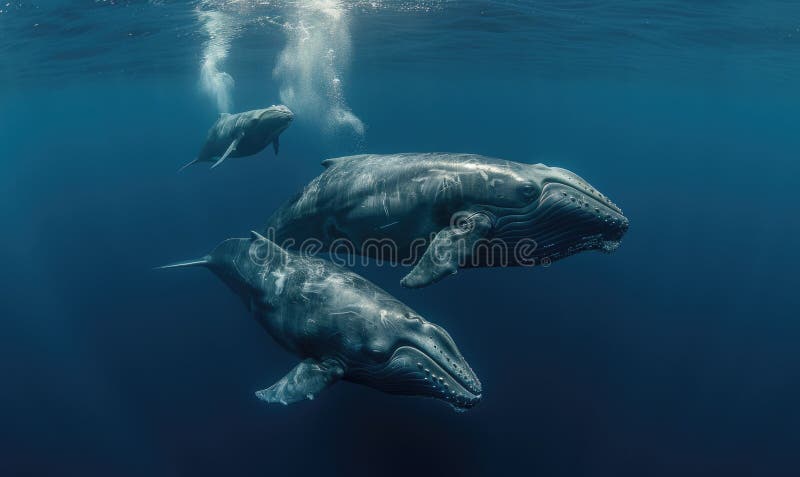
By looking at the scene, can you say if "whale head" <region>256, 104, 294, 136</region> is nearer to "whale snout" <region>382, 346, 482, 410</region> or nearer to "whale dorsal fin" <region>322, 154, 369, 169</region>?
"whale dorsal fin" <region>322, 154, 369, 169</region>

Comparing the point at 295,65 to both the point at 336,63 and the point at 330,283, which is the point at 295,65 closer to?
the point at 336,63

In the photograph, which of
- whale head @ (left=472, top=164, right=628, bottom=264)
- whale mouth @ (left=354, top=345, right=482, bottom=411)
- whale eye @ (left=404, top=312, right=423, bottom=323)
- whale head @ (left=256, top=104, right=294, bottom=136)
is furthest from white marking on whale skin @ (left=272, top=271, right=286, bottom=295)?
whale head @ (left=256, top=104, right=294, bottom=136)

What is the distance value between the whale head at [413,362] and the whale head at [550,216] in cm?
193

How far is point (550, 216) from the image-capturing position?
6.65m

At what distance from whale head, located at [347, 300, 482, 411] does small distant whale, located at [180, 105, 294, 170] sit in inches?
371

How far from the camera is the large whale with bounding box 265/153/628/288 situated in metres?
6.63

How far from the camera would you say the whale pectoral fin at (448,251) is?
21.4ft

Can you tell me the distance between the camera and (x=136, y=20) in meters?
23.4

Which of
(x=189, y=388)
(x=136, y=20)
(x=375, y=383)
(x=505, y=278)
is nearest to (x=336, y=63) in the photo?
(x=136, y=20)

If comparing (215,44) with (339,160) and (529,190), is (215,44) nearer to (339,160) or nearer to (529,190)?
(339,160)

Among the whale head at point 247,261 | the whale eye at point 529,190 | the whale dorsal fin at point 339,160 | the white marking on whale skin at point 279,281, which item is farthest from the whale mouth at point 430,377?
the whale dorsal fin at point 339,160

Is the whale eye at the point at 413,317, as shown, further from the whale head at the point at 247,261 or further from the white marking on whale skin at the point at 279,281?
the whale head at the point at 247,261

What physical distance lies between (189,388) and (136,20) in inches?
861

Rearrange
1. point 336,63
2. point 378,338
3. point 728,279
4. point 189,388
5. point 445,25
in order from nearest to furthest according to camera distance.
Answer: point 378,338 < point 189,388 < point 728,279 < point 445,25 < point 336,63
